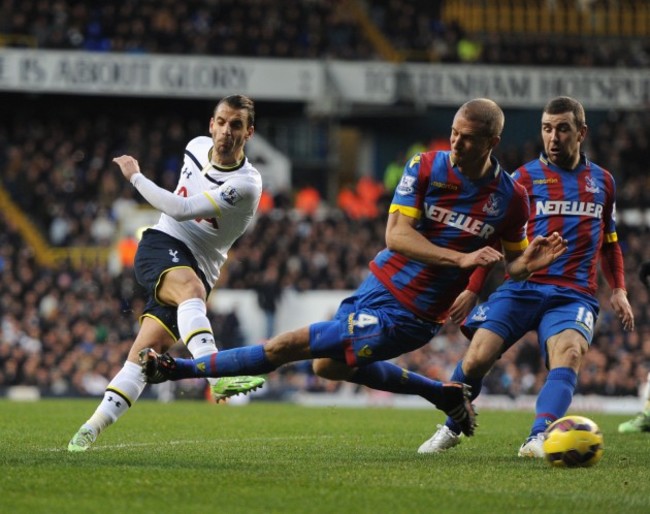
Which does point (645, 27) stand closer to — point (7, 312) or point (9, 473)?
point (7, 312)

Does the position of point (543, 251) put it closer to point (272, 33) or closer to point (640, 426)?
point (640, 426)

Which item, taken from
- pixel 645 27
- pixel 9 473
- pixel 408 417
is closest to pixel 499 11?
pixel 645 27

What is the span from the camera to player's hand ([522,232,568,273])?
309 inches

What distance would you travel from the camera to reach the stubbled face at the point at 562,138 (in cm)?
914

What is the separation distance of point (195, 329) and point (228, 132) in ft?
4.57

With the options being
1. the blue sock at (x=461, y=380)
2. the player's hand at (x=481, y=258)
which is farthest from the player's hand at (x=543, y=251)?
the blue sock at (x=461, y=380)

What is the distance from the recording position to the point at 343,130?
128 feet

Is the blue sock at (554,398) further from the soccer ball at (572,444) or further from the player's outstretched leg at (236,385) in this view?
the player's outstretched leg at (236,385)

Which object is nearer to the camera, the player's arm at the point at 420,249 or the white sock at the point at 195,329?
the player's arm at the point at 420,249

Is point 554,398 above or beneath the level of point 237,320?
above

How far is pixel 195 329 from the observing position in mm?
8586

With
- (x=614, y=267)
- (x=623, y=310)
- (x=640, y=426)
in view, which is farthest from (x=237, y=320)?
(x=623, y=310)

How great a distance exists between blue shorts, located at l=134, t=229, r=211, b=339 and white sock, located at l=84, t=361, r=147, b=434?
0.40m

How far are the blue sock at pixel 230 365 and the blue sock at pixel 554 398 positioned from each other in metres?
1.84
